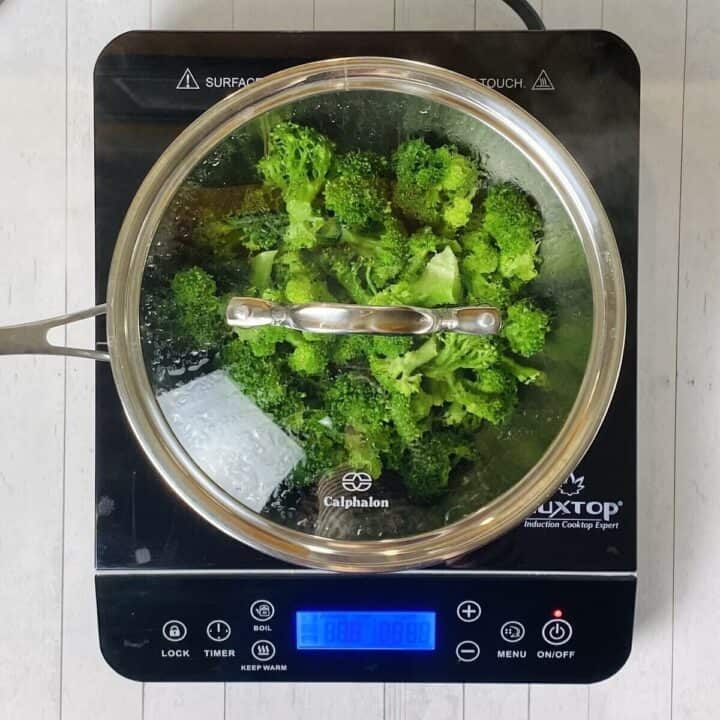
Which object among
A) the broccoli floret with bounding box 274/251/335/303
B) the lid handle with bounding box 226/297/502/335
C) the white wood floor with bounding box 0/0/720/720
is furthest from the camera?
the white wood floor with bounding box 0/0/720/720

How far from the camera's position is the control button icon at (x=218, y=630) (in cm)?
86

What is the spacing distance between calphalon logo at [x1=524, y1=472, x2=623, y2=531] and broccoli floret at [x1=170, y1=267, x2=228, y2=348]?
0.39 metres

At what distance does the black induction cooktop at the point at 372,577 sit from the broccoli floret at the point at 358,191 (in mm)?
199

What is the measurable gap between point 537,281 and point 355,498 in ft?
0.81

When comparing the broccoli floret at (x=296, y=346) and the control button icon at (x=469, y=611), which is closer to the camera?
the broccoli floret at (x=296, y=346)

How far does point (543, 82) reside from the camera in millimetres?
824

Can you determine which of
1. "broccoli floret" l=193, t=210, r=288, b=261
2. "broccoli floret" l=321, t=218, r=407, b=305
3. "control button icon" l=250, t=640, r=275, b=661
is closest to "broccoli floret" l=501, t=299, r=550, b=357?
"broccoli floret" l=321, t=218, r=407, b=305

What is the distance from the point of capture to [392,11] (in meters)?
0.94

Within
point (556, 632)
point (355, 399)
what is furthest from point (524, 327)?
point (556, 632)

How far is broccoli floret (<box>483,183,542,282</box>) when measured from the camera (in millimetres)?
688

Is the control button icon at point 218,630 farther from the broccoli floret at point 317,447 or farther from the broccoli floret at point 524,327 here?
the broccoli floret at point 524,327

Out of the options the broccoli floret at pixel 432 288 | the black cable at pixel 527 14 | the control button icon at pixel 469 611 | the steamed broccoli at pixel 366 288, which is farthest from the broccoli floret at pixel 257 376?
the black cable at pixel 527 14

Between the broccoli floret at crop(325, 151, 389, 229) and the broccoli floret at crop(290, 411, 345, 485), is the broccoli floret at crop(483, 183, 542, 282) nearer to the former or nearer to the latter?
the broccoli floret at crop(325, 151, 389, 229)

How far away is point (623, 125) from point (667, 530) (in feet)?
1.51
